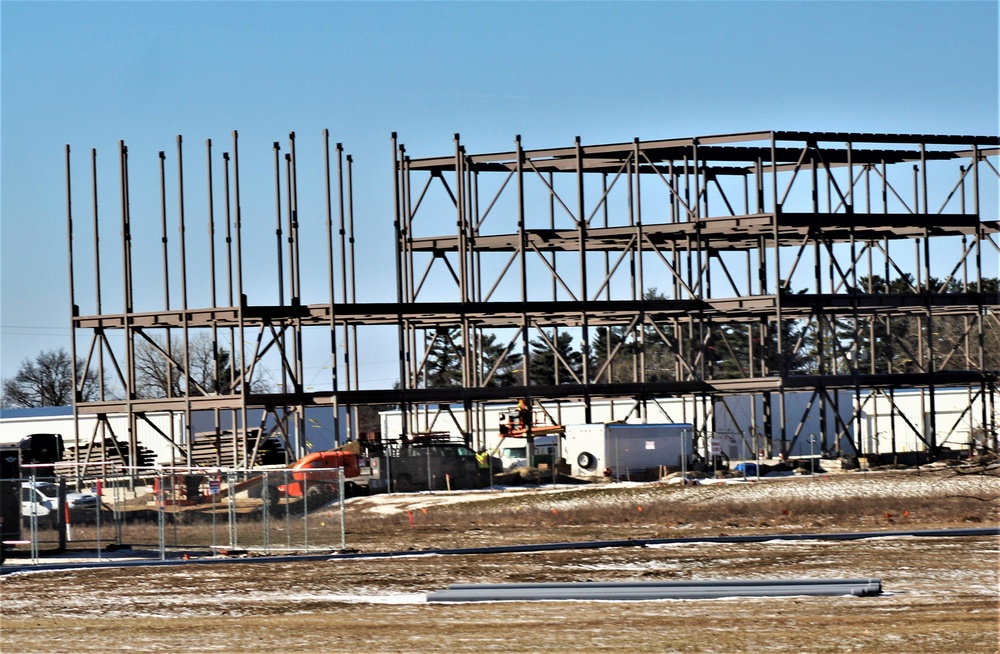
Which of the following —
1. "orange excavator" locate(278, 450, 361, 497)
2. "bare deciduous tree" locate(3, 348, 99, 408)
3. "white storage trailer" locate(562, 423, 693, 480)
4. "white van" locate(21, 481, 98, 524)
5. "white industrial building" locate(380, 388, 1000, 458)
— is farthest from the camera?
"bare deciduous tree" locate(3, 348, 99, 408)

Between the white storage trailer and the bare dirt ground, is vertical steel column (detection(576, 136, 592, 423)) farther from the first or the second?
the bare dirt ground

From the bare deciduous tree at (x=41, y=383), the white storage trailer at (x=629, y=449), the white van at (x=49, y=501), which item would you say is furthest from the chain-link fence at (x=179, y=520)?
the bare deciduous tree at (x=41, y=383)

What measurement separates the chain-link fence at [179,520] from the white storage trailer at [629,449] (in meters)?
10.0

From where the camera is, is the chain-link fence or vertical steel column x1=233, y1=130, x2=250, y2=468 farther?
vertical steel column x1=233, y1=130, x2=250, y2=468

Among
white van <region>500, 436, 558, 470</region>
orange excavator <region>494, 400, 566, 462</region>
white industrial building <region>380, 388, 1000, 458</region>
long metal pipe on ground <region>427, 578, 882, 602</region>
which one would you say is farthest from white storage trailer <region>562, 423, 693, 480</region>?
long metal pipe on ground <region>427, 578, 882, 602</region>

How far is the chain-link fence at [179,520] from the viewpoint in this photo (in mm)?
32344

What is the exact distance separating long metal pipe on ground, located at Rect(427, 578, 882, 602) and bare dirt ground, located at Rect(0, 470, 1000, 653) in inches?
12.4

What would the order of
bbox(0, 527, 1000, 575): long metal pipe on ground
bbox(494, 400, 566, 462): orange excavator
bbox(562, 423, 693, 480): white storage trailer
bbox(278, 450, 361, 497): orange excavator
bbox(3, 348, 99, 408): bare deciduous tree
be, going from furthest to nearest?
bbox(3, 348, 99, 408): bare deciduous tree → bbox(494, 400, 566, 462): orange excavator → bbox(562, 423, 693, 480): white storage trailer → bbox(278, 450, 361, 497): orange excavator → bbox(0, 527, 1000, 575): long metal pipe on ground

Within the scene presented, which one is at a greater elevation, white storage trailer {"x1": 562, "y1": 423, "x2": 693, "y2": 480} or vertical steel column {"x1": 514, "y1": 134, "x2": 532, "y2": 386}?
vertical steel column {"x1": 514, "y1": 134, "x2": 532, "y2": 386}

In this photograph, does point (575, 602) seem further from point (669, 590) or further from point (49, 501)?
point (49, 501)

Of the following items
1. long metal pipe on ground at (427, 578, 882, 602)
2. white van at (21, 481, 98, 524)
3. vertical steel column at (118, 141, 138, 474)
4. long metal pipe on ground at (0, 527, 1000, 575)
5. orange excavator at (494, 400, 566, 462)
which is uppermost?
vertical steel column at (118, 141, 138, 474)

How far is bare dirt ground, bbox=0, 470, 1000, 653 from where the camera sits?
18516 millimetres

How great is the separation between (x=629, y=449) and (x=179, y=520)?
714 inches

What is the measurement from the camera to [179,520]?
42.9 metres
